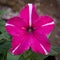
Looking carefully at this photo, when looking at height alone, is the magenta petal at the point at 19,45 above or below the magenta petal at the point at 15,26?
below

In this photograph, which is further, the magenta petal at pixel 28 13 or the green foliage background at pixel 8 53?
the green foliage background at pixel 8 53

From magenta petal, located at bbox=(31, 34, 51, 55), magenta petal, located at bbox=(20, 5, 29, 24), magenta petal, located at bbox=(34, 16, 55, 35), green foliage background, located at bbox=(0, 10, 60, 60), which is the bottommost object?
green foliage background, located at bbox=(0, 10, 60, 60)

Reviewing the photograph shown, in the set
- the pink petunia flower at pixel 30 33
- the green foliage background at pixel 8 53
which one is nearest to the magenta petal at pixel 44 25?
the pink petunia flower at pixel 30 33

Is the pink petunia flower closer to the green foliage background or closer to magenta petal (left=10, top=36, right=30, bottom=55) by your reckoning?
magenta petal (left=10, top=36, right=30, bottom=55)

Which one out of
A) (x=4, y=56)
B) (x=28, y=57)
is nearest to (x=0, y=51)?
(x=4, y=56)

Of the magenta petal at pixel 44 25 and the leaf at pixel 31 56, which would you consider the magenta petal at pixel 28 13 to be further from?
the leaf at pixel 31 56

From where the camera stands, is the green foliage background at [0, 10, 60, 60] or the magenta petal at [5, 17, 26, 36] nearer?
the magenta petal at [5, 17, 26, 36]

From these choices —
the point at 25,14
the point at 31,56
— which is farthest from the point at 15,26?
the point at 31,56

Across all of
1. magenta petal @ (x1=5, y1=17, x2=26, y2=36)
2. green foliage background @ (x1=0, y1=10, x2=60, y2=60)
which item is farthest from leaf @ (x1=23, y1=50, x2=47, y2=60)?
magenta petal @ (x1=5, y1=17, x2=26, y2=36)

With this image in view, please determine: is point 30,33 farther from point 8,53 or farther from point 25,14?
point 8,53

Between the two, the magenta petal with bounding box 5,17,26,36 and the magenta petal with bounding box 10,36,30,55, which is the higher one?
the magenta petal with bounding box 5,17,26,36
